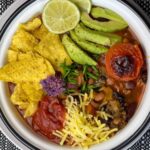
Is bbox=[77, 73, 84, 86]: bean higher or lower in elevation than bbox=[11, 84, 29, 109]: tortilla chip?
lower

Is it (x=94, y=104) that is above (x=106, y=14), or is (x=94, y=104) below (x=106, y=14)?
below

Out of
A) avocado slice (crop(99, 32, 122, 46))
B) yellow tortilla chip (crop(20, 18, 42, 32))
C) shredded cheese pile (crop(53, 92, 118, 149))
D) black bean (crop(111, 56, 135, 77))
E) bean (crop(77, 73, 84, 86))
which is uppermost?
yellow tortilla chip (crop(20, 18, 42, 32))

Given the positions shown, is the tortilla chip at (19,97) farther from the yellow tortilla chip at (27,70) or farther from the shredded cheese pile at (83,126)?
the shredded cheese pile at (83,126)

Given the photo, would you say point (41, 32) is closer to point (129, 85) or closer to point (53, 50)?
point (53, 50)

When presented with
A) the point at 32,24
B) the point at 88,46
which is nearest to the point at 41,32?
the point at 32,24

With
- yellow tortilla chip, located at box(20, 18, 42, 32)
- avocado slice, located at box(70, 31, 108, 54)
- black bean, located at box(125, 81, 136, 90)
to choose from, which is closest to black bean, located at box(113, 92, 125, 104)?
black bean, located at box(125, 81, 136, 90)

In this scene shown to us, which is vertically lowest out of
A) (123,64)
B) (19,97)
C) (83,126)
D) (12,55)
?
(83,126)

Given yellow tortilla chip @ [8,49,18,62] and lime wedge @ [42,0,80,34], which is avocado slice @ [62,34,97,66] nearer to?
lime wedge @ [42,0,80,34]
